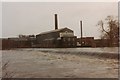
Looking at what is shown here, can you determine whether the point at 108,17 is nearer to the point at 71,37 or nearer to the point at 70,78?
the point at 71,37

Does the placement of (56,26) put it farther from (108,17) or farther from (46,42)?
(108,17)

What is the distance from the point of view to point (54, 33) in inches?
2859

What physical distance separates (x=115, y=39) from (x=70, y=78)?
51.0 metres

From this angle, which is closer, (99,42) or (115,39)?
(115,39)

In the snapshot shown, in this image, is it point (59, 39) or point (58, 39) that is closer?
point (59, 39)

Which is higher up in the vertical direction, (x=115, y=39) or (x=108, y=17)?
(x=108, y=17)

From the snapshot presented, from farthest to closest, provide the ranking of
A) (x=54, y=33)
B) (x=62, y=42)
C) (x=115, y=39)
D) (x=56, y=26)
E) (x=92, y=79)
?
(x=56, y=26) < (x=54, y=33) < (x=62, y=42) < (x=115, y=39) < (x=92, y=79)

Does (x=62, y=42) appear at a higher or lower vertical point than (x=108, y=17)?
lower

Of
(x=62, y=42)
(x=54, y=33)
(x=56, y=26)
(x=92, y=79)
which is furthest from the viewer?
(x=56, y=26)

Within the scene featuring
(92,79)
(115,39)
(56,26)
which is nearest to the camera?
(92,79)

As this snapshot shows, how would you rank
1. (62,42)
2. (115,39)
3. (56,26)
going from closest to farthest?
(115,39) < (62,42) < (56,26)

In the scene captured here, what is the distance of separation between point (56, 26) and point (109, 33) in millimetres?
20452

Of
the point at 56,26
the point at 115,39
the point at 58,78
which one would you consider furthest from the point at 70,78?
the point at 56,26

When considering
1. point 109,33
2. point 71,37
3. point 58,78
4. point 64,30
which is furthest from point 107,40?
point 58,78
